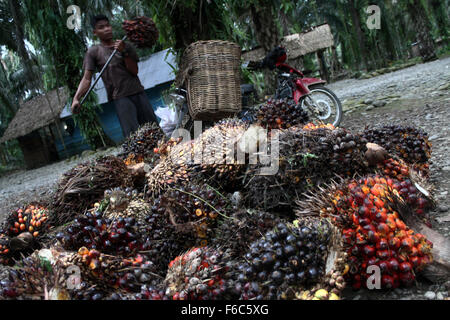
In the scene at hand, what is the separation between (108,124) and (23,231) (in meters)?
16.8

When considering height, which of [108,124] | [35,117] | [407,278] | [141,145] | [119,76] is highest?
[35,117]

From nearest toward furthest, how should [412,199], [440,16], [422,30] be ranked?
[412,199] < [422,30] < [440,16]

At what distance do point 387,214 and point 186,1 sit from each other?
2951 millimetres

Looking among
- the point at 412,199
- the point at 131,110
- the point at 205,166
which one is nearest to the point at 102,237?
the point at 205,166

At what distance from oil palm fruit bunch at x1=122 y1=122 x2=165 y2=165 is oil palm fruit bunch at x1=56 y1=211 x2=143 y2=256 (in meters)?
1.18

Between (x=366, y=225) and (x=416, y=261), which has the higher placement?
(x=366, y=225)

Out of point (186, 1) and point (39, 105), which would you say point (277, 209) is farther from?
point (39, 105)

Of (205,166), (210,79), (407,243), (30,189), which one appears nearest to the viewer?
(407,243)

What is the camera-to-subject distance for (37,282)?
117cm

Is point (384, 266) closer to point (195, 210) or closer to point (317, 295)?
point (317, 295)

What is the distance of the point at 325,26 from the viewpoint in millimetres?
11359

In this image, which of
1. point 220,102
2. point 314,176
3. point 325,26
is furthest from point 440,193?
point 325,26

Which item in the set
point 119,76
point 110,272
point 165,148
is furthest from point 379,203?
point 119,76

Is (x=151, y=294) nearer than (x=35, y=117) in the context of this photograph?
Yes
